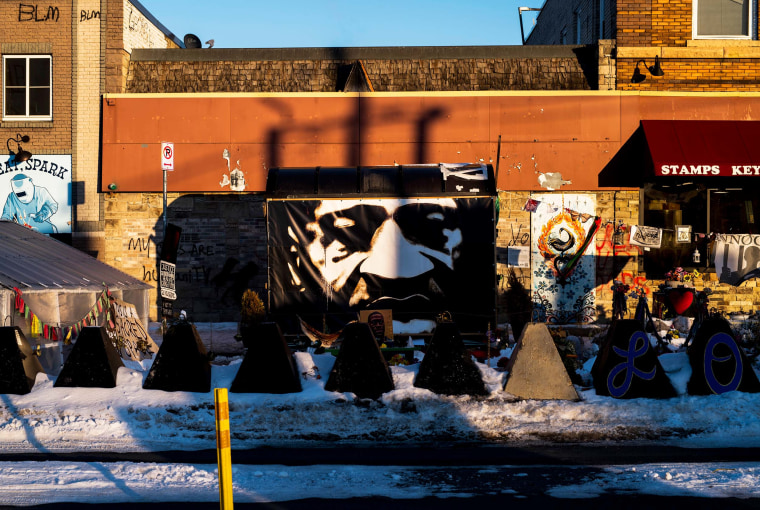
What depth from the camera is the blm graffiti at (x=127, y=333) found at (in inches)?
496

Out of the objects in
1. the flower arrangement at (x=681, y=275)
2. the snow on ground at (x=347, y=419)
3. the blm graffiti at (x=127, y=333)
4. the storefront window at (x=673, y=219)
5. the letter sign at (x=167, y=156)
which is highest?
the letter sign at (x=167, y=156)

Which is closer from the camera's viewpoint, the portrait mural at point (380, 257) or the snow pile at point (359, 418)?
the snow pile at point (359, 418)

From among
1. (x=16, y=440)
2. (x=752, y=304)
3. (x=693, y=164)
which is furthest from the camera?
(x=752, y=304)

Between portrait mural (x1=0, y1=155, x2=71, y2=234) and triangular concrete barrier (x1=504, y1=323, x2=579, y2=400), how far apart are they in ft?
45.3

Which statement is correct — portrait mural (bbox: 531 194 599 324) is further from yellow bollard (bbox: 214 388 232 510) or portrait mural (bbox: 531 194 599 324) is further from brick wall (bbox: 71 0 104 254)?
yellow bollard (bbox: 214 388 232 510)

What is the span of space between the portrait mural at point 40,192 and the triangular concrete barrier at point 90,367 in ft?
35.0

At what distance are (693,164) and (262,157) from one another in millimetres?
10092

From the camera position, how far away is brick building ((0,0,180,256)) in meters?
18.9

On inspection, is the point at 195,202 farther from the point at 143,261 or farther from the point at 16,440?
the point at 16,440

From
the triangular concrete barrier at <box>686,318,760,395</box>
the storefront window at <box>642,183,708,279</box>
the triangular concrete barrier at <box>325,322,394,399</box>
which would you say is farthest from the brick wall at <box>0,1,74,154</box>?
the triangular concrete barrier at <box>686,318,760,395</box>

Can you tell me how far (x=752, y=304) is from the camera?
1862cm

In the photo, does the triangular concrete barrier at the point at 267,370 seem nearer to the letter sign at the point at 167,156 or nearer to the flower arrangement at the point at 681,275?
the letter sign at the point at 167,156

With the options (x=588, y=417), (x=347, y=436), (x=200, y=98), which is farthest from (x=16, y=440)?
(x=200, y=98)

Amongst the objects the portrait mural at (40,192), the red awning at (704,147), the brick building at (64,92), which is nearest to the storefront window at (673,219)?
the red awning at (704,147)
